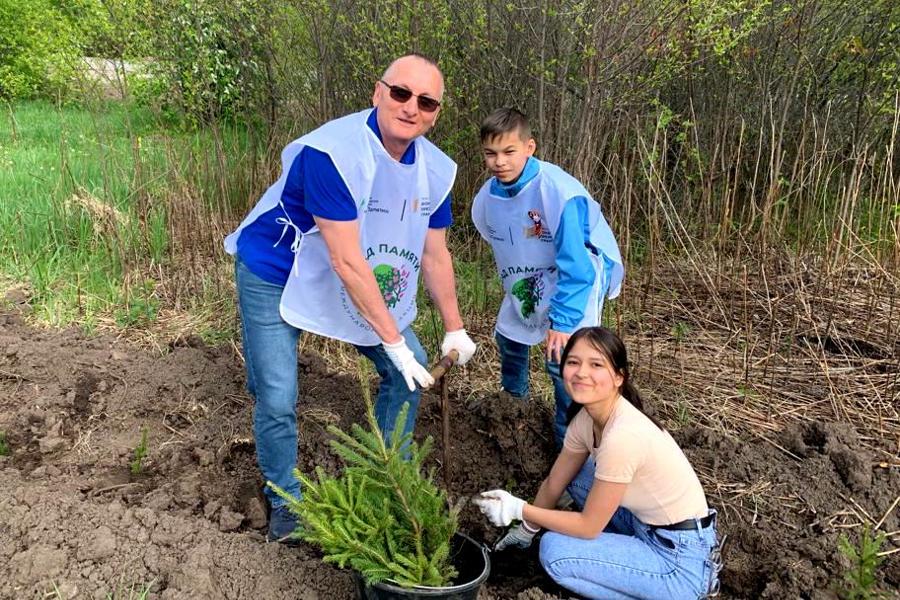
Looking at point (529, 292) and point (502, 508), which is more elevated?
point (529, 292)

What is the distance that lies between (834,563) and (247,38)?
5.05m

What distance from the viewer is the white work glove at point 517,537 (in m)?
2.52

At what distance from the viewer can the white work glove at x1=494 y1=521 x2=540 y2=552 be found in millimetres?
2516

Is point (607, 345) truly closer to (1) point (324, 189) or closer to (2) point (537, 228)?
(2) point (537, 228)

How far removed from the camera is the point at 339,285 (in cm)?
257

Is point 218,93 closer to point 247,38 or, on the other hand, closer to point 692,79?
point 247,38

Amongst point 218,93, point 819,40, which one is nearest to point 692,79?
point 819,40

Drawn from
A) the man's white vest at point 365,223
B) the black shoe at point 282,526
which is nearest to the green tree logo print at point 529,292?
the man's white vest at point 365,223

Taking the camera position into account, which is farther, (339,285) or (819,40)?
(819,40)

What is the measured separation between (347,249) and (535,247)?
3.21ft

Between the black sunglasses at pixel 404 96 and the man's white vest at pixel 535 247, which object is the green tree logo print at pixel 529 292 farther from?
the black sunglasses at pixel 404 96

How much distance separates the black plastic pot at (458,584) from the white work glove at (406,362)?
52 centimetres

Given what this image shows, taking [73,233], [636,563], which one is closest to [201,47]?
[73,233]

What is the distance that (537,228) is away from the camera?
2.95m
